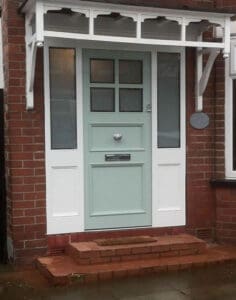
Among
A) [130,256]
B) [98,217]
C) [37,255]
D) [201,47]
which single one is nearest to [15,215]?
[37,255]

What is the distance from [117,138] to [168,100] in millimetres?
819

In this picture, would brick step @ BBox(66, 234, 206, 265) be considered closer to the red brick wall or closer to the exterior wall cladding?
the exterior wall cladding

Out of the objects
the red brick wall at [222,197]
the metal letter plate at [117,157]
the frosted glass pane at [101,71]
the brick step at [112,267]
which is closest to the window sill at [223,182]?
the red brick wall at [222,197]

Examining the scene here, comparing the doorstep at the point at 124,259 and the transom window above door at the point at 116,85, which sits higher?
the transom window above door at the point at 116,85

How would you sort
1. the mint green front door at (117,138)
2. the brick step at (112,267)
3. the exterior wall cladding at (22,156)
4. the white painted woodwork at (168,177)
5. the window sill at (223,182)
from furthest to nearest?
the window sill at (223,182) < the white painted woodwork at (168,177) < the mint green front door at (117,138) < the exterior wall cladding at (22,156) < the brick step at (112,267)

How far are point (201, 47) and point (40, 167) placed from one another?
7.75ft

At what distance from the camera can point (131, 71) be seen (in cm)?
624

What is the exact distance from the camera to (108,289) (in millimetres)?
5102

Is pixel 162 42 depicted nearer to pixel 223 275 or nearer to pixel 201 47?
pixel 201 47

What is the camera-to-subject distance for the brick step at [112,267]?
5.23m

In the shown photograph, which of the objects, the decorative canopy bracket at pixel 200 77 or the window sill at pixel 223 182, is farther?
the window sill at pixel 223 182

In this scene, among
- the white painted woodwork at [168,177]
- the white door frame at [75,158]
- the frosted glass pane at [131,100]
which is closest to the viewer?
the white door frame at [75,158]

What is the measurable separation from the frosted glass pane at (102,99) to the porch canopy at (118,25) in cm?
67

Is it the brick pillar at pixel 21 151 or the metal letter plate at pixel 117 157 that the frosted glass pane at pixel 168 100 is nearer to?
the metal letter plate at pixel 117 157
